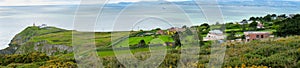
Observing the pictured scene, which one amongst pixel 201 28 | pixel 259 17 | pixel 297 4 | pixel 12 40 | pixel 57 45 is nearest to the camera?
pixel 201 28

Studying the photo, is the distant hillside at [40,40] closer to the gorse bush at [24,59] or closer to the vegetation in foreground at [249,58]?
the gorse bush at [24,59]

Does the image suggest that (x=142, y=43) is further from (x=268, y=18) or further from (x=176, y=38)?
(x=268, y=18)

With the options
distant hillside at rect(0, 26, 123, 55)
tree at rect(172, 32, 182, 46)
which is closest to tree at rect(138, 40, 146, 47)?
tree at rect(172, 32, 182, 46)

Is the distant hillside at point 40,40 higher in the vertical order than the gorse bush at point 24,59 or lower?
lower

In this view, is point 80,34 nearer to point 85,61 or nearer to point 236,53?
point 85,61

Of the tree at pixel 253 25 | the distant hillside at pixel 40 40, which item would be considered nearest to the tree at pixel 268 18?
the tree at pixel 253 25

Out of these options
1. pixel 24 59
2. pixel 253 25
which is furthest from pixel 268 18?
pixel 24 59

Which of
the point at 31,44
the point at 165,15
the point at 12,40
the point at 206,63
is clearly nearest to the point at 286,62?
the point at 206,63

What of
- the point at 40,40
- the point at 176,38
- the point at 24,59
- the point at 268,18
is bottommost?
the point at 40,40
